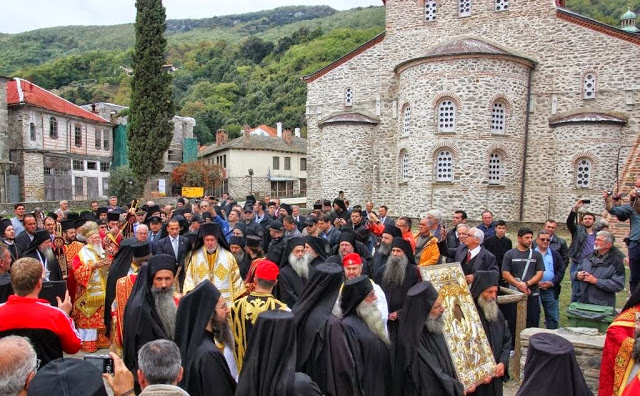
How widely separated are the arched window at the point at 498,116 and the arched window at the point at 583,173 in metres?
4.20

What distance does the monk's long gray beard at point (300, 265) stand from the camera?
6.34 m

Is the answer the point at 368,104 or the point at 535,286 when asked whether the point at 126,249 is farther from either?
the point at 368,104

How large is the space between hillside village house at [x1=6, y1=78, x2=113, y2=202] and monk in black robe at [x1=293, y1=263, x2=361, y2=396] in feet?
104

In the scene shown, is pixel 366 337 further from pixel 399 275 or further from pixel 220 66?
pixel 220 66

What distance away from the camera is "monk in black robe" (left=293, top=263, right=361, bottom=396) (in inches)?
150

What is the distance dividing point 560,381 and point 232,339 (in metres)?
2.47

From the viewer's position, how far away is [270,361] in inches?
118

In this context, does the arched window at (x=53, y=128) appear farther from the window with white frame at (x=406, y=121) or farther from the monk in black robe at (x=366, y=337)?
the monk in black robe at (x=366, y=337)

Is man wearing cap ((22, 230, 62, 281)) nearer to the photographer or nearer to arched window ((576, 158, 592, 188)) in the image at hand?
the photographer

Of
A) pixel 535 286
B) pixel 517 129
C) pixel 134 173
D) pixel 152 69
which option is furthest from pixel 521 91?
pixel 134 173

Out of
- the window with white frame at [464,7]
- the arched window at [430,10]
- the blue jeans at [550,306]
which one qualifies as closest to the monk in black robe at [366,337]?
the blue jeans at [550,306]

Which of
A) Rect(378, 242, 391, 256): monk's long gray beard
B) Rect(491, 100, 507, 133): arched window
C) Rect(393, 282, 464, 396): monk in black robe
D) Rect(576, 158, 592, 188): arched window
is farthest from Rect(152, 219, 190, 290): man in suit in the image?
Rect(576, 158, 592, 188): arched window

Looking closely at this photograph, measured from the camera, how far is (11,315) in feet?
11.0

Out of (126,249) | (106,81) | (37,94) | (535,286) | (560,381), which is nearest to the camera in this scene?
(560,381)
